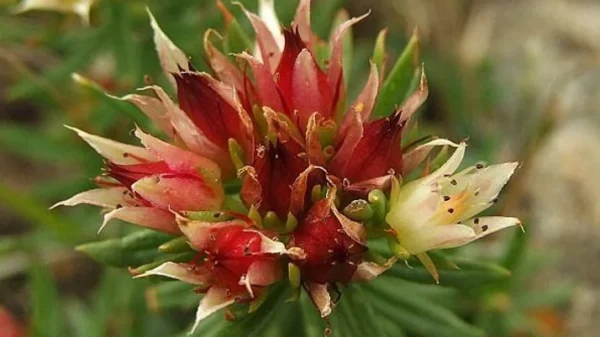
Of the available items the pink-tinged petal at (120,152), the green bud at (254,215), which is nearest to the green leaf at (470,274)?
the green bud at (254,215)

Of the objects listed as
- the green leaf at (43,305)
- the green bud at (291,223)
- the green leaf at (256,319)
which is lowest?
the green leaf at (43,305)

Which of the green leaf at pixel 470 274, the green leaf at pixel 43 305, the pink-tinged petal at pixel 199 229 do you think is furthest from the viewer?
the green leaf at pixel 43 305

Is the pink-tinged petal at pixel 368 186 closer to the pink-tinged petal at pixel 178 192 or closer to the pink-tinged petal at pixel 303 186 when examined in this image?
the pink-tinged petal at pixel 303 186

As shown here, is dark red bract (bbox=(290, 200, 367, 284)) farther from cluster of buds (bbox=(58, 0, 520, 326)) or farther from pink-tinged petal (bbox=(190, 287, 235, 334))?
pink-tinged petal (bbox=(190, 287, 235, 334))

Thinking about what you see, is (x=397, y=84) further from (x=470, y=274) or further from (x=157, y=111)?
(x=157, y=111)

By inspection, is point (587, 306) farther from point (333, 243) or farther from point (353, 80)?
point (333, 243)

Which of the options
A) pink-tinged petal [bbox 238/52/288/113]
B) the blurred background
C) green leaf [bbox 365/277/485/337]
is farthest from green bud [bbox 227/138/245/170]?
green leaf [bbox 365/277/485/337]

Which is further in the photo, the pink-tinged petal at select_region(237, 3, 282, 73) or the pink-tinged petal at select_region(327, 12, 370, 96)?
the pink-tinged petal at select_region(237, 3, 282, 73)

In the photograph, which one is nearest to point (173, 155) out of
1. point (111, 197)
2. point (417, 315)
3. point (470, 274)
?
point (111, 197)
